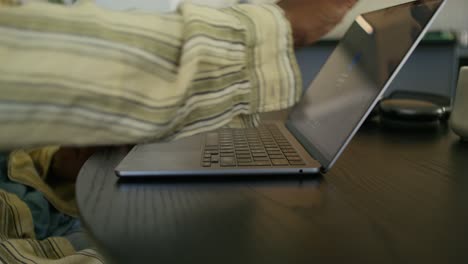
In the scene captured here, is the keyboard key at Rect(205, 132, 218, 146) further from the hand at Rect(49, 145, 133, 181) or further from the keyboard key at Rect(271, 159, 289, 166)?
the hand at Rect(49, 145, 133, 181)

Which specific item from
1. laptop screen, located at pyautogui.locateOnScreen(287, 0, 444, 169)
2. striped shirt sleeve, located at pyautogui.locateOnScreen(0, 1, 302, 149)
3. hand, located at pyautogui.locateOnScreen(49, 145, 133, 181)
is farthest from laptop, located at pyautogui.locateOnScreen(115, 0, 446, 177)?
hand, located at pyautogui.locateOnScreen(49, 145, 133, 181)

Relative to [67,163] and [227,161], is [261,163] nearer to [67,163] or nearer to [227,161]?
[227,161]

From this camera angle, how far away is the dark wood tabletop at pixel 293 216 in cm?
32

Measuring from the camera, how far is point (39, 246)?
651 millimetres

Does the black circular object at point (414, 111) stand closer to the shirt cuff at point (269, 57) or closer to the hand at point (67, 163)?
the shirt cuff at point (269, 57)

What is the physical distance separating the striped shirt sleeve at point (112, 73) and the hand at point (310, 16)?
0.22 ft

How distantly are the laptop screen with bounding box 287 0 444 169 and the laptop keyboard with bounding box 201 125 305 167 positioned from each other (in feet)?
0.11

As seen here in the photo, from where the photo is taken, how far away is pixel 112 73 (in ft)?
1.16

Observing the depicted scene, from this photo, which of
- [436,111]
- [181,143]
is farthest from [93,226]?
[436,111]

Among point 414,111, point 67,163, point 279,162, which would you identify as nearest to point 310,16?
point 279,162

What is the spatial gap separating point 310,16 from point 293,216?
22 centimetres

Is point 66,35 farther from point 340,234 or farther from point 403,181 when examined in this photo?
point 403,181

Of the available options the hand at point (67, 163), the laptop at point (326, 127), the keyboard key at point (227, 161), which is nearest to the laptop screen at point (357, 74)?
the laptop at point (326, 127)

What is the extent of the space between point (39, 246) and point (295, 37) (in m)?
0.50
